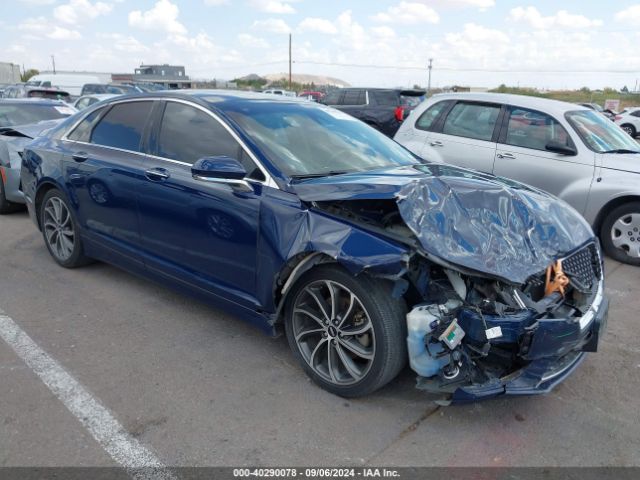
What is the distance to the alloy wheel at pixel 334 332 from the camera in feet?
9.65

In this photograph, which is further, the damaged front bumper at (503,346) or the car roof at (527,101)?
the car roof at (527,101)

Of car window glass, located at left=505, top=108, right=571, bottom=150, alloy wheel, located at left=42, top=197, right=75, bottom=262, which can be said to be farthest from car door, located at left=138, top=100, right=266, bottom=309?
car window glass, located at left=505, top=108, right=571, bottom=150

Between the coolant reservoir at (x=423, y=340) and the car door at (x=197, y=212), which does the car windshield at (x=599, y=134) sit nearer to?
the coolant reservoir at (x=423, y=340)

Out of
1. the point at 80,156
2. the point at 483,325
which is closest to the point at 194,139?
the point at 80,156

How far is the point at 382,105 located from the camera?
578 inches

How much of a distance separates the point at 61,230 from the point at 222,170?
2651mm

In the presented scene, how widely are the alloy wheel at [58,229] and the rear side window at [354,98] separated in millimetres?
11306

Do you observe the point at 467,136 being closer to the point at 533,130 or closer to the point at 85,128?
the point at 533,130

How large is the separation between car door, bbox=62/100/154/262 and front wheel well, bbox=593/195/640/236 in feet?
15.4

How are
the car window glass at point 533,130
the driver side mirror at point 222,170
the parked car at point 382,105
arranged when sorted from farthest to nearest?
1. the parked car at point 382,105
2. the car window glass at point 533,130
3. the driver side mirror at point 222,170

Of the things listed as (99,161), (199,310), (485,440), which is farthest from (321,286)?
(99,161)

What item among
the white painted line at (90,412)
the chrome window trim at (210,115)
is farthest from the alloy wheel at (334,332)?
the white painted line at (90,412)

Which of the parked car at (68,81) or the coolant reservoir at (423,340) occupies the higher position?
the parked car at (68,81)

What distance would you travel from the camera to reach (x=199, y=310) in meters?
4.28
